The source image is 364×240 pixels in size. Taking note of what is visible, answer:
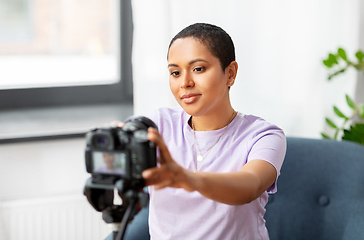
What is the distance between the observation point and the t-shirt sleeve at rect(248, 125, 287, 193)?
101 cm

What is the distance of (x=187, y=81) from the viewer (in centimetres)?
103

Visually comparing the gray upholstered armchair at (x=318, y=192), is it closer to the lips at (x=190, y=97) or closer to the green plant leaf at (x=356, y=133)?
the green plant leaf at (x=356, y=133)

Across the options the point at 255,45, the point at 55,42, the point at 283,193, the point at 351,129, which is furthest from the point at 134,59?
the point at 351,129

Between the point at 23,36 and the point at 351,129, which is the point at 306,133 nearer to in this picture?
the point at 351,129

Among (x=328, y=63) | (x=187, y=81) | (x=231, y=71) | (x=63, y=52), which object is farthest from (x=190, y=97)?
(x=63, y=52)

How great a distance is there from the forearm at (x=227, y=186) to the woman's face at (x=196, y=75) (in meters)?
0.23

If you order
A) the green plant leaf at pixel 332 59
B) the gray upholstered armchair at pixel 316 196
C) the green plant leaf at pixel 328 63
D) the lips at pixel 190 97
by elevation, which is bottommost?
the gray upholstered armchair at pixel 316 196

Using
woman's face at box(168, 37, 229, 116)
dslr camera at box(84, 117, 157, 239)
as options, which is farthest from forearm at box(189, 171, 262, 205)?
woman's face at box(168, 37, 229, 116)

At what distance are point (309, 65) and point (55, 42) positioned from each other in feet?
4.29

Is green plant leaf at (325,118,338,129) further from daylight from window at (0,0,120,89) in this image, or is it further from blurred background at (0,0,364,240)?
daylight from window at (0,0,120,89)

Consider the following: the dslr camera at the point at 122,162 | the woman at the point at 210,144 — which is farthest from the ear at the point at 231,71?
the dslr camera at the point at 122,162

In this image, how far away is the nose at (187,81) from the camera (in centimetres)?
103

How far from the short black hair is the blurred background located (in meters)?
0.64

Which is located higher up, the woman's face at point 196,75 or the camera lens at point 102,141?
the woman's face at point 196,75
